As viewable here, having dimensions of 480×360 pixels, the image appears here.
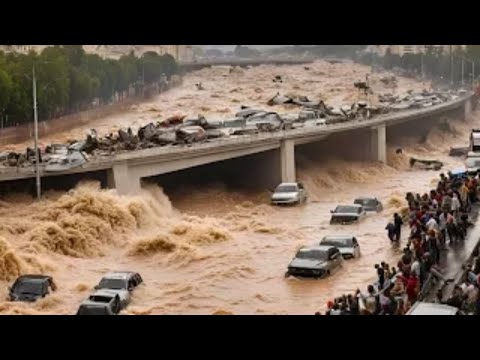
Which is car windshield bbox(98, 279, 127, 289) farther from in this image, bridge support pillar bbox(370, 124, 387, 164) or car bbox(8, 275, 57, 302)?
bridge support pillar bbox(370, 124, 387, 164)

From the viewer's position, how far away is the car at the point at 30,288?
21.7 meters

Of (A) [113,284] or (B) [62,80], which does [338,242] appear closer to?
(A) [113,284]

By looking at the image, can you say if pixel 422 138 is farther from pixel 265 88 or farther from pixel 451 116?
pixel 265 88

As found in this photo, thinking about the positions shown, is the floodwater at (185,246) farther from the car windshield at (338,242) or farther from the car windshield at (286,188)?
the car windshield at (286,188)

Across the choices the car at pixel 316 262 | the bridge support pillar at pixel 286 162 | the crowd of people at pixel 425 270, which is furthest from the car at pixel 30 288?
the bridge support pillar at pixel 286 162

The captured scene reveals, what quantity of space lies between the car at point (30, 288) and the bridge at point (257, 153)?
350 inches

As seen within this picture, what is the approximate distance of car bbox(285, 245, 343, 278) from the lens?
24.0 meters

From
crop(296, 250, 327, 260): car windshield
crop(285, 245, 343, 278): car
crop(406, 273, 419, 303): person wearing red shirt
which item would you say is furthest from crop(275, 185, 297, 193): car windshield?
crop(406, 273, 419, 303): person wearing red shirt

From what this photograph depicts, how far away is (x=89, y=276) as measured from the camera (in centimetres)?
2512

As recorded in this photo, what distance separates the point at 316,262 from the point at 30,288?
828 centimetres

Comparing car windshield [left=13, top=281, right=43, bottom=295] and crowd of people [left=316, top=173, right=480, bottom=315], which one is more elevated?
crowd of people [left=316, top=173, right=480, bottom=315]

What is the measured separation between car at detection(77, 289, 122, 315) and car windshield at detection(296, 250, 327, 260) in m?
6.36

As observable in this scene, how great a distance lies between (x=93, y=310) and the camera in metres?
19.8

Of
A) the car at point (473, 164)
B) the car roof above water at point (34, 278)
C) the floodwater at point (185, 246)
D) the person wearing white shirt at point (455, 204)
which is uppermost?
the person wearing white shirt at point (455, 204)
